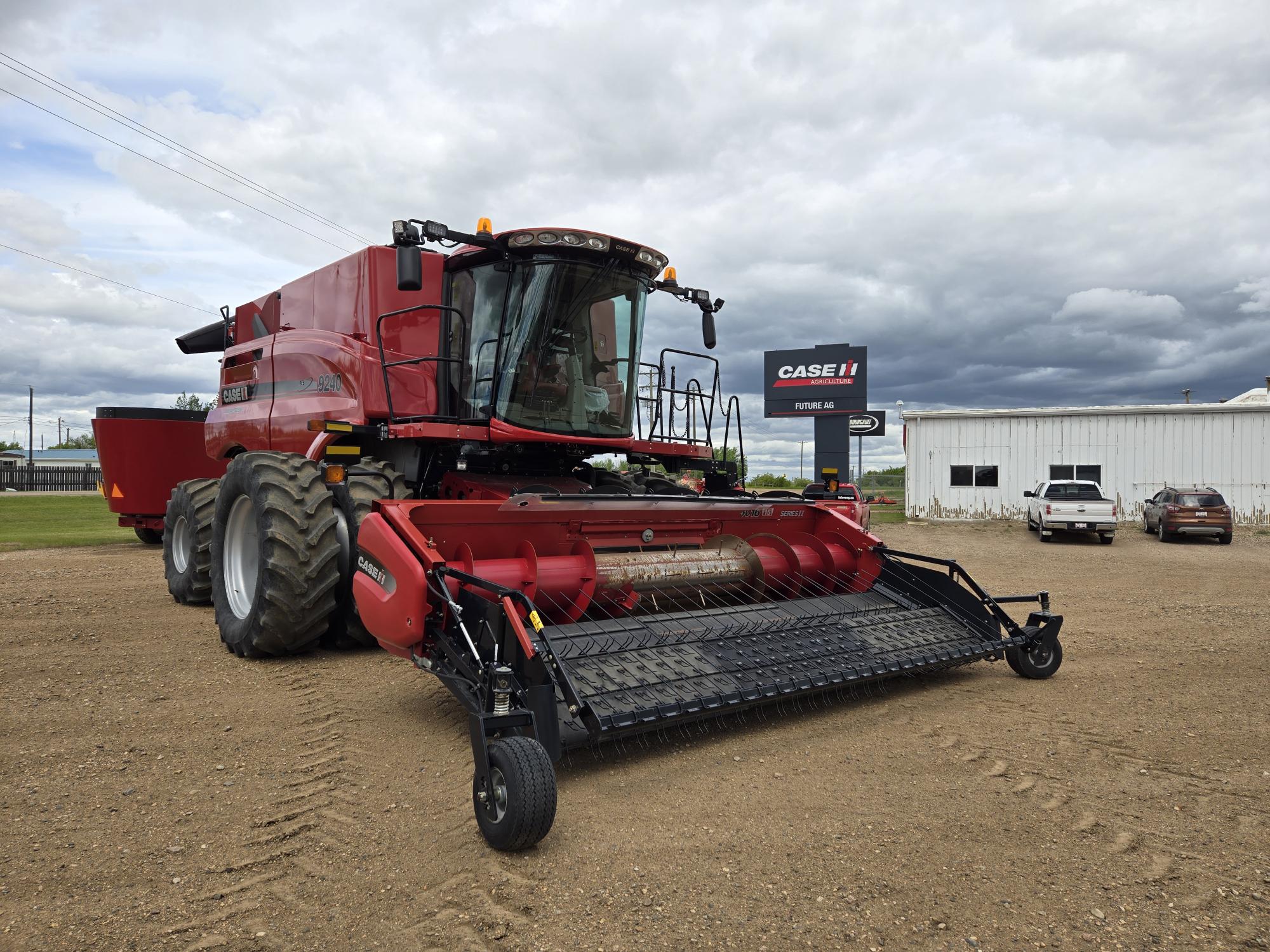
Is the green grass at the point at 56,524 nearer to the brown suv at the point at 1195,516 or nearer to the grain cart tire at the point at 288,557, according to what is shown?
the grain cart tire at the point at 288,557

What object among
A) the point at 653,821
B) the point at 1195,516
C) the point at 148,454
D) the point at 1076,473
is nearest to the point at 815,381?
the point at 1076,473

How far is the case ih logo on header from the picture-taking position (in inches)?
1161

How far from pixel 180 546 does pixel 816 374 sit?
24.6 metres

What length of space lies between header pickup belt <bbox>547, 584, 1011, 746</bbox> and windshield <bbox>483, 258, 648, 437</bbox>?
2264 millimetres

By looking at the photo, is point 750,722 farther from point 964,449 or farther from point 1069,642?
point 964,449

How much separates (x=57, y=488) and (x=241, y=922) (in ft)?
160

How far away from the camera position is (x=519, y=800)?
2779mm

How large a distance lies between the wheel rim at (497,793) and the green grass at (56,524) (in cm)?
1418

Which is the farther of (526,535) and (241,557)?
(241,557)

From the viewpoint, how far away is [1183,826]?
120 inches

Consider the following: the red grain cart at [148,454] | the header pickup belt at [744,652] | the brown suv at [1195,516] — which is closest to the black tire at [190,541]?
the red grain cart at [148,454]

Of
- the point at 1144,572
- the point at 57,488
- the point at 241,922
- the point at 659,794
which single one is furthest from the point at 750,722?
the point at 57,488

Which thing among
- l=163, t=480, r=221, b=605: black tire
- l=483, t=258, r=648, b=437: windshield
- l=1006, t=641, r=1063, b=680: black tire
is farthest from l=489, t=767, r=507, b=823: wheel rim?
l=163, t=480, r=221, b=605: black tire

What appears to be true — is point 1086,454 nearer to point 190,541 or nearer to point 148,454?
point 148,454
